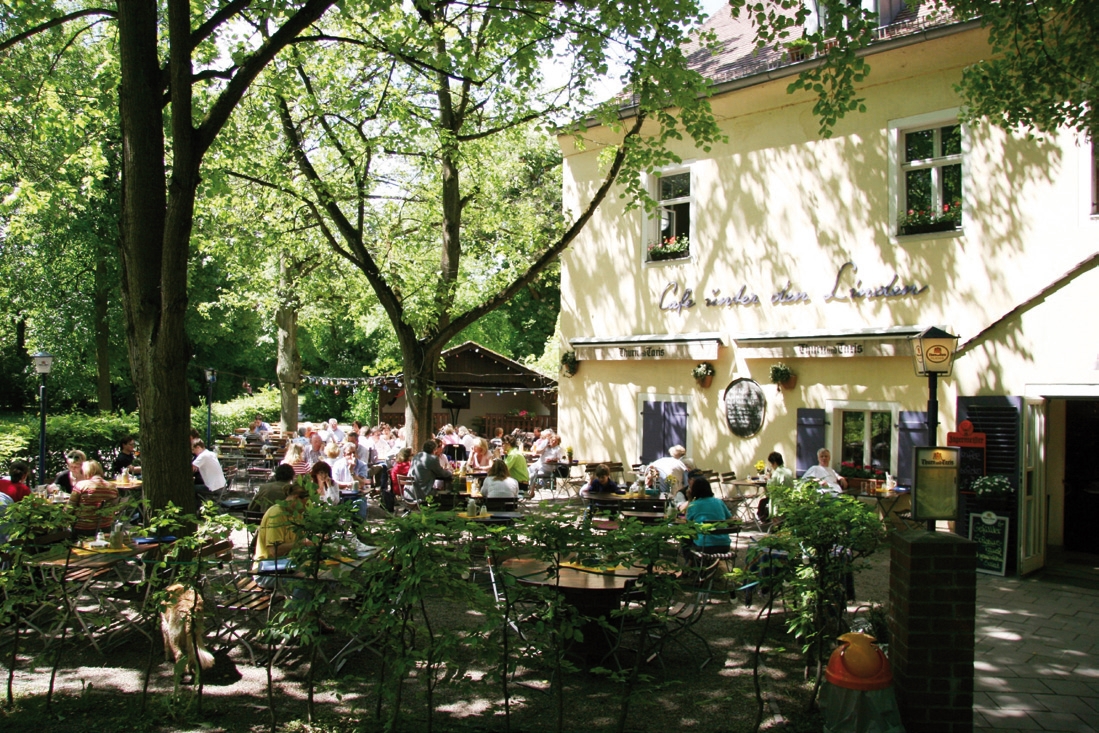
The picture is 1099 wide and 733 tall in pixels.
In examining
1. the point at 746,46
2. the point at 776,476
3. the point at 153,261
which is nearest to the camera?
the point at 153,261

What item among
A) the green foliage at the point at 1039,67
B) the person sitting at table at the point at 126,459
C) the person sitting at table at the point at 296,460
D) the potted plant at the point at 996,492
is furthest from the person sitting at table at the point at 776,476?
the person sitting at table at the point at 126,459

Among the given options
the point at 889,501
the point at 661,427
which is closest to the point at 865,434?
the point at 889,501

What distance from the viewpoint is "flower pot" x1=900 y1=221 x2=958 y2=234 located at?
35.3 feet

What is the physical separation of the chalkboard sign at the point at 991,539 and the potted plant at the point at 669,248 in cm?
643

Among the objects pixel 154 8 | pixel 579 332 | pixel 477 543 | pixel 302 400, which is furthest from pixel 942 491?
pixel 302 400

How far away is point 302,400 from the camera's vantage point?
131ft

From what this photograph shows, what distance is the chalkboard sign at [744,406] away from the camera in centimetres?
1268

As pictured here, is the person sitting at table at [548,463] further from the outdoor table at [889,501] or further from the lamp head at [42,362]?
the lamp head at [42,362]

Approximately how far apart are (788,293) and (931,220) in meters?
2.25

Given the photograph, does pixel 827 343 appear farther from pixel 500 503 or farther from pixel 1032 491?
pixel 500 503

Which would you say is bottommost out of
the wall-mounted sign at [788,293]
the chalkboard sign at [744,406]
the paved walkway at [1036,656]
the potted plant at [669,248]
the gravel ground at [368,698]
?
the gravel ground at [368,698]

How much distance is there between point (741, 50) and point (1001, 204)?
5442mm

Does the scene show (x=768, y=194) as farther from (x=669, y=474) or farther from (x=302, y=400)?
(x=302, y=400)

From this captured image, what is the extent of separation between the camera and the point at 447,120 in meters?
12.7
